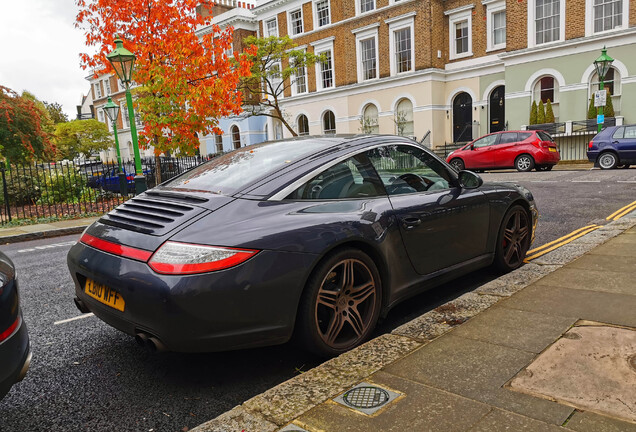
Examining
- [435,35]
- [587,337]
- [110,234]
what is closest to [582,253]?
[587,337]

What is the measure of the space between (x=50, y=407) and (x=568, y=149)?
1037 inches

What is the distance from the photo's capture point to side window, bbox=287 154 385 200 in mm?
3092

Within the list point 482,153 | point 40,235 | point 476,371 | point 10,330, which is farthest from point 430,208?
point 482,153

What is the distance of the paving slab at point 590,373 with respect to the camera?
217cm

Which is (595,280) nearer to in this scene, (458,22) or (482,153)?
(482,153)

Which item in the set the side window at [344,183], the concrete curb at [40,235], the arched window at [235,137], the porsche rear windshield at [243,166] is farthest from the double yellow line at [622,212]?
the arched window at [235,137]

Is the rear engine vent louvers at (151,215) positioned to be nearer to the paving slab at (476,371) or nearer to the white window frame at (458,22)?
the paving slab at (476,371)

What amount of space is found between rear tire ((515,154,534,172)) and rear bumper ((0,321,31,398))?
18.7 m

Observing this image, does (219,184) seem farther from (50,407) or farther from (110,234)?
(50,407)

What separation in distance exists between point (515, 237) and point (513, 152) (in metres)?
15.1

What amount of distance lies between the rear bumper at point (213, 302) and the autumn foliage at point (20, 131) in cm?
1760

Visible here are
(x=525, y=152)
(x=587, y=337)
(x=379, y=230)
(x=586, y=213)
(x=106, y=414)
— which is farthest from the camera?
(x=525, y=152)

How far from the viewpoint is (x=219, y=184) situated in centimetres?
324

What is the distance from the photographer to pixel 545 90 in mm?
24953
